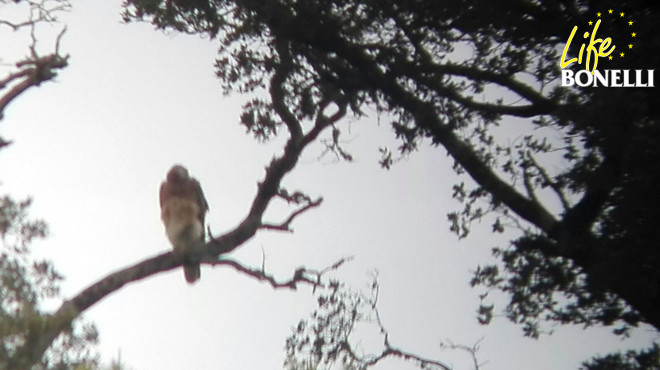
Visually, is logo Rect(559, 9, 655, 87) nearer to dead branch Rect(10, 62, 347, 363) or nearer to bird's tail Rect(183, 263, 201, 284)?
dead branch Rect(10, 62, 347, 363)

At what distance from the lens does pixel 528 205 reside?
583 cm

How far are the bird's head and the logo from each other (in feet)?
12.9

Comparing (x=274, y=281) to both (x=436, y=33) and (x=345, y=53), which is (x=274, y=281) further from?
(x=436, y=33)

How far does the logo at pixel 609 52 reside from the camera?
456 centimetres

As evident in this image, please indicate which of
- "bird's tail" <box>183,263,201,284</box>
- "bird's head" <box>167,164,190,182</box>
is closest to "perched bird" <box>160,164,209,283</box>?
"bird's head" <box>167,164,190,182</box>

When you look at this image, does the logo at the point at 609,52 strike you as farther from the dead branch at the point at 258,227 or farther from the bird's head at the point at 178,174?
the bird's head at the point at 178,174

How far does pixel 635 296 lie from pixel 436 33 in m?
2.20

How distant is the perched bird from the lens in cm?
757

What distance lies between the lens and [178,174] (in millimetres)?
7816

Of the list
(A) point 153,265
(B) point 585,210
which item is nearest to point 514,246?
(B) point 585,210

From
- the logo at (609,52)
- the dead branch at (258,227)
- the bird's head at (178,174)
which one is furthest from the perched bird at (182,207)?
the logo at (609,52)

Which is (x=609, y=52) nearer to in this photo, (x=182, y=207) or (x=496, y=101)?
(x=496, y=101)

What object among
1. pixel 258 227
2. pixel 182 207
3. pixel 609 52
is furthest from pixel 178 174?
pixel 609 52

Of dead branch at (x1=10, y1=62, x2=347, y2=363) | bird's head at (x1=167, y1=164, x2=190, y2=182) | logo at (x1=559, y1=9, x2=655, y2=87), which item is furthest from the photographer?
bird's head at (x1=167, y1=164, x2=190, y2=182)
